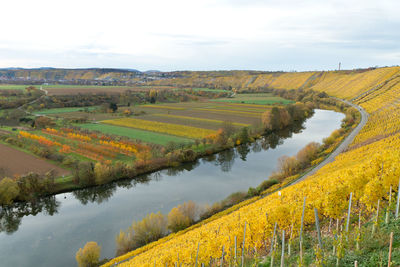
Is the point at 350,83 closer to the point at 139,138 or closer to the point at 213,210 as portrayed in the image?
the point at 139,138

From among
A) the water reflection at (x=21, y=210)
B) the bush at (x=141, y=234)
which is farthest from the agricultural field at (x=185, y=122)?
the bush at (x=141, y=234)

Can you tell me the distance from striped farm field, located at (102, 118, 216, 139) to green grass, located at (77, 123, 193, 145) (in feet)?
8.84

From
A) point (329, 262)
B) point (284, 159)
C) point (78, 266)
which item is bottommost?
point (78, 266)

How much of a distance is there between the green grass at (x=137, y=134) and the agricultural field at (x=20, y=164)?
55.0ft

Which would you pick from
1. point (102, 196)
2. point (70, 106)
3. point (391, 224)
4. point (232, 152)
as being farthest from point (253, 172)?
point (70, 106)

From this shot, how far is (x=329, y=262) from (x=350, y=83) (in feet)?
478

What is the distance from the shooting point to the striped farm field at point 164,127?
180 ft

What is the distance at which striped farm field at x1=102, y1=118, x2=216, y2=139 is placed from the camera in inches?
2163

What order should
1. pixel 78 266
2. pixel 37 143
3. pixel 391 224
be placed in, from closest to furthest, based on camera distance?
pixel 391 224 < pixel 78 266 < pixel 37 143

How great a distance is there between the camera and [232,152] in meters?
47.2

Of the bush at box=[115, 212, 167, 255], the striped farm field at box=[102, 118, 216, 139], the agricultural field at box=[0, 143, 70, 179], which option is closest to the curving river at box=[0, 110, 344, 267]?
the bush at box=[115, 212, 167, 255]

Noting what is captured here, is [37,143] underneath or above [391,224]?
underneath

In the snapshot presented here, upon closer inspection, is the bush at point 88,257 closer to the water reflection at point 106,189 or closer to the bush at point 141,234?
the bush at point 141,234

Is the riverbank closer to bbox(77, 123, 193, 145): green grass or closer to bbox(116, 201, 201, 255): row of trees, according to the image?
bbox(116, 201, 201, 255): row of trees
